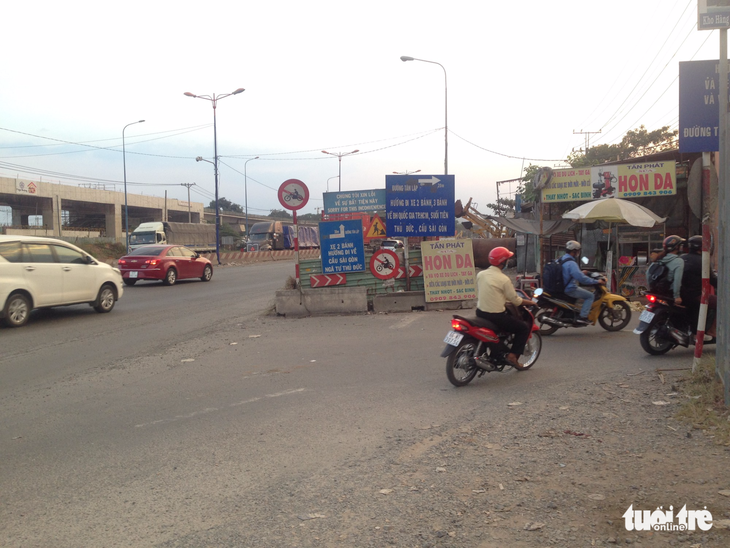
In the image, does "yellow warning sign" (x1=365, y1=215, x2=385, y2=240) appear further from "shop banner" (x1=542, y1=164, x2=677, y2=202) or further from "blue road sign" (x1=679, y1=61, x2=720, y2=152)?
"blue road sign" (x1=679, y1=61, x2=720, y2=152)

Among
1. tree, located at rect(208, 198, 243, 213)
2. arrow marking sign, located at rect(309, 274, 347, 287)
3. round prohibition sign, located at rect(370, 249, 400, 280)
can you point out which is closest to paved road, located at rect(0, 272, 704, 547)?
arrow marking sign, located at rect(309, 274, 347, 287)

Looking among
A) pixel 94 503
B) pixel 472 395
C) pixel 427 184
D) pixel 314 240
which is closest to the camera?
pixel 94 503

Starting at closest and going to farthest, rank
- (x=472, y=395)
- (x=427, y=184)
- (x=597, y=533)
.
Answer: (x=597, y=533), (x=472, y=395), (x=427, y=184)

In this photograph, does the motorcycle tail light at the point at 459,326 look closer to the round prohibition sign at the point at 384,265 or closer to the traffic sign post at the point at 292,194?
the traffic sign post at the point at 292,194

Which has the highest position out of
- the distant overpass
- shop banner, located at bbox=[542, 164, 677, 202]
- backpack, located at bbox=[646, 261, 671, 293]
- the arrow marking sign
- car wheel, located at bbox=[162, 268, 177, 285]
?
the distant overpass

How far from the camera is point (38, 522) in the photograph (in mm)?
3609

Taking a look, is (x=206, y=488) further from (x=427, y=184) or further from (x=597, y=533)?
(x=427, y=184)

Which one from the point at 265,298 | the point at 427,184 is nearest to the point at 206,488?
the point at 427,184

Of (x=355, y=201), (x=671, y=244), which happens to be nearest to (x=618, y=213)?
(x=671, y=244)

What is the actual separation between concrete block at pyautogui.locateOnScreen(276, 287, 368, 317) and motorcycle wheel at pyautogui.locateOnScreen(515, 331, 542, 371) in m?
6.18

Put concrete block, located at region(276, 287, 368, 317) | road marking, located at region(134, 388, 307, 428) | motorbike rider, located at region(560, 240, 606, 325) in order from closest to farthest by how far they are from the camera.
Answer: road marking, located at region(134, 388, 307, 428) → motorbike rider, located at region(560, 240, 606, 325) → concrete block, located at region(276, 287, 368, 317)

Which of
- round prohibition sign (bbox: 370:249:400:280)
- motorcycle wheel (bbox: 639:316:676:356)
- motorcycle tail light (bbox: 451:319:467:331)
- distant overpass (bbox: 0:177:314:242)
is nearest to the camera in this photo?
motorcycle tail light (bbox: 451:319:467:331)

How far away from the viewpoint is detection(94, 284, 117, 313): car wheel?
43.8ft

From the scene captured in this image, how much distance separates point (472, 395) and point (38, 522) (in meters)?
4.24
